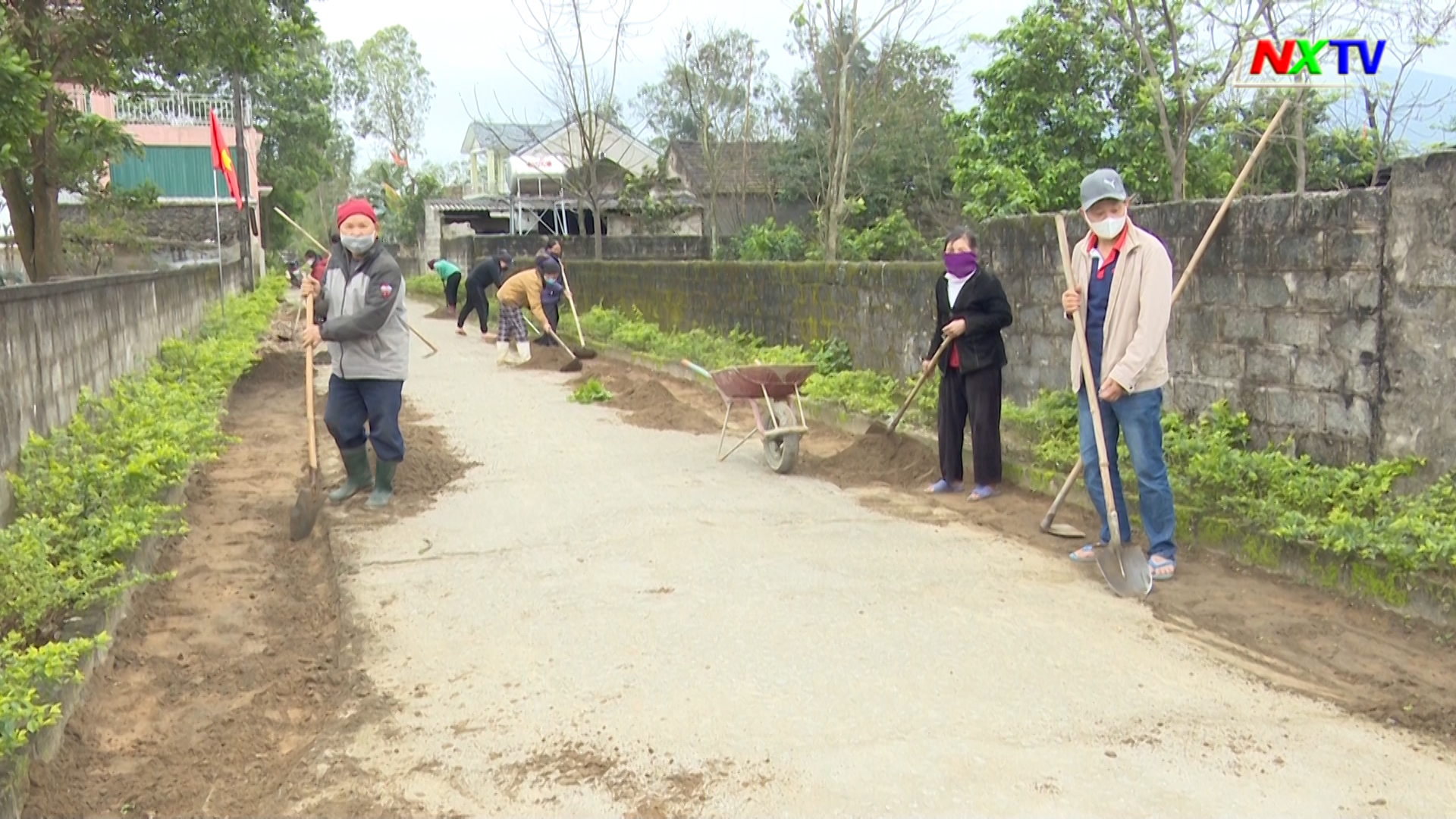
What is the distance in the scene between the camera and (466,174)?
220ft

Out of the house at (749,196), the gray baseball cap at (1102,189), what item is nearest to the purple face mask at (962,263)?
the gray baseball cap at (1102,189)

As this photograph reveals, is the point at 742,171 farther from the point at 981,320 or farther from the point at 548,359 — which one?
the point at 981,320

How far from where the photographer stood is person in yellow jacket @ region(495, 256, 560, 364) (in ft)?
55.4

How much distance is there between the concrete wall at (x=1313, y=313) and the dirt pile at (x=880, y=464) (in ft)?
4.01

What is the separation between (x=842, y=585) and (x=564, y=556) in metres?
1.54

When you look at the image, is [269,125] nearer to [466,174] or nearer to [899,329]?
[466,174]

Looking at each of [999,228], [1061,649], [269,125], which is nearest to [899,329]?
[999,228]

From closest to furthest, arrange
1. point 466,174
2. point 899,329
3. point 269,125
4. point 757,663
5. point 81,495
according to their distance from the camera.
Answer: point 757,663 < point 81,495 < point 899,329 < point 269,125 < point 466,174

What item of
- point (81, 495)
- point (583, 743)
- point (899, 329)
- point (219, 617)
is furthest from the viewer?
point (899, 329)

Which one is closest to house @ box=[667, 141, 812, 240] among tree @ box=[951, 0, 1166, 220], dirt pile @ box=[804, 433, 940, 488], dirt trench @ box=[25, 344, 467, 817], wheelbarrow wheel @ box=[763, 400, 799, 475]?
tree @ box=[951, 0, 1166, 220]

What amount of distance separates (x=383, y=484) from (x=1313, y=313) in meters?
5.55

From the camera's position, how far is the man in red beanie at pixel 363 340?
7367 mm

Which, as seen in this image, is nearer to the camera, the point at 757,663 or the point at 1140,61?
the point at 757,663

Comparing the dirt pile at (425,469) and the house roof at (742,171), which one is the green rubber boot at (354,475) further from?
the house roof at (742,171)
